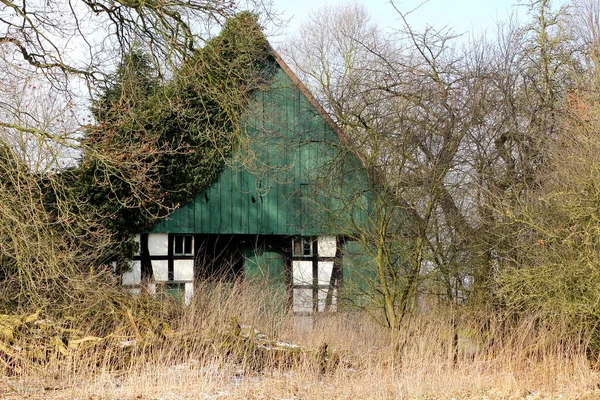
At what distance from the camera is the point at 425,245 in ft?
32.7

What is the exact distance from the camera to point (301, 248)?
1480cm

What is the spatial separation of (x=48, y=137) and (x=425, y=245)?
5.11 meters

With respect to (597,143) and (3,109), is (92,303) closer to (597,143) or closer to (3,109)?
(3,109)

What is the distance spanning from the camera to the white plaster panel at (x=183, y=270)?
46.8 ft

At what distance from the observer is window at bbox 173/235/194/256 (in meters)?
14.4

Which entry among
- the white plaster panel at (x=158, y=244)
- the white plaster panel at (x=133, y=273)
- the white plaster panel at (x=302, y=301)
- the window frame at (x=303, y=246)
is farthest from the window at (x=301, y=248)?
the white plaster panel at (x=133, y=273)

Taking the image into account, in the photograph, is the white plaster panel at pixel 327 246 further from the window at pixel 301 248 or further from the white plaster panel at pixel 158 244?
the white plaster panel at pixel 158 244

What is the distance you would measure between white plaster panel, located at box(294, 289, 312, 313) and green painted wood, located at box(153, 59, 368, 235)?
3.91 feet

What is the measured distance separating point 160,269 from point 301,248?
9.40 ft

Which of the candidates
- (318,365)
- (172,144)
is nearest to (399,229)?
(318,365)

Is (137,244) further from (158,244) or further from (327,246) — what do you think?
(327,246)

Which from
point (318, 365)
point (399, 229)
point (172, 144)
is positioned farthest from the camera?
point (172, 144)

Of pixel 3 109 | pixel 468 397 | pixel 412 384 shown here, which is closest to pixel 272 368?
pixel 412 384

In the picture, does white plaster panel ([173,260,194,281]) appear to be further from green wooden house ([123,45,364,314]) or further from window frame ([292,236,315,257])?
window frame ([292,236,315,257])
